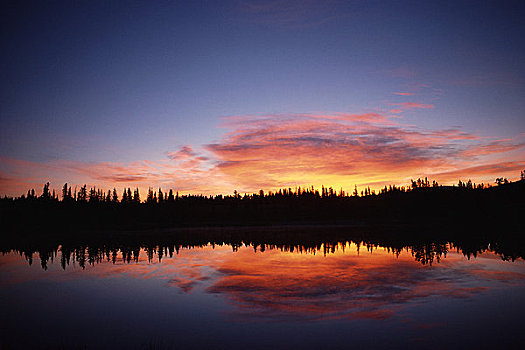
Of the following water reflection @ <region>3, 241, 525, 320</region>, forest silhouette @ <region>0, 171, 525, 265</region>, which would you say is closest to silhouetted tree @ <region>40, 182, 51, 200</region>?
forest silhouette @ <region>0, 171, 525, 265</region>

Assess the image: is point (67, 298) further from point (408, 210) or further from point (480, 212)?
point (408, 210)

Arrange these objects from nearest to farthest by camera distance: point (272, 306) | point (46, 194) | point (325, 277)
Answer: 1. point (272, 306)
2. point (325, 277)
3. point (46, 194)

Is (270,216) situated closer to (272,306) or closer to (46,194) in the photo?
(46,194)

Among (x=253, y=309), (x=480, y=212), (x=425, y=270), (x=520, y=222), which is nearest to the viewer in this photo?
(x=253, y=309)

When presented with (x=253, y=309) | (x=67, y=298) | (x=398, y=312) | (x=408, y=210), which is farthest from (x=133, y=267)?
(x=408, y=210)

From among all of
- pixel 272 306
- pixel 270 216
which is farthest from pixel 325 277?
pixel 270 216

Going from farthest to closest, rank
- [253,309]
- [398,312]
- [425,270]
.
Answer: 1. [425,270]
2. [253,309]
3. [398,312]

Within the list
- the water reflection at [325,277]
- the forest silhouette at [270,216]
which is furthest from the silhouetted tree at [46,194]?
the water reflection at [325,277]

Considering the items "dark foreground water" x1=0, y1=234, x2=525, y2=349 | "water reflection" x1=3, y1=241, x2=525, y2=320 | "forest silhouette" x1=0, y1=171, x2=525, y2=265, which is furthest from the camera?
"forest silhouette" x1=0, y1=171, x2=525, y2=265

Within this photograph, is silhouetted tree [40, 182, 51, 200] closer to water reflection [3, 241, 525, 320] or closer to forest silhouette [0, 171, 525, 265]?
forest silhouette [0, 171, 525, 265]

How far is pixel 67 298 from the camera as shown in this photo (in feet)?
75.4

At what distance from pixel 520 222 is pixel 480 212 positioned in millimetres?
29243

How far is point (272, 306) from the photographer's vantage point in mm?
18844

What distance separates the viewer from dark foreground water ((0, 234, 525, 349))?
47.0ft
